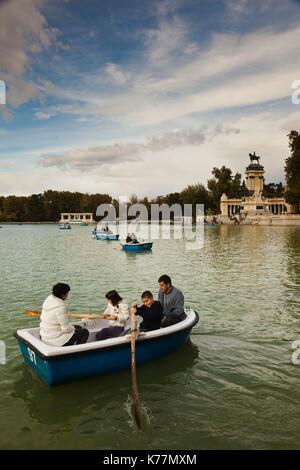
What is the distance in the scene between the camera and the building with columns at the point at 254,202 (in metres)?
105

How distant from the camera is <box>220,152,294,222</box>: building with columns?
105m

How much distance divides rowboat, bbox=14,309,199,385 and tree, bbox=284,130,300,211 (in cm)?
6879

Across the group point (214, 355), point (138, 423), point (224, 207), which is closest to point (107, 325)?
point (214, 355)

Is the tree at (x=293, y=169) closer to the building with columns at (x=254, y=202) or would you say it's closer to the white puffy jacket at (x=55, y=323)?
the building with columns at (x=254, y=202)

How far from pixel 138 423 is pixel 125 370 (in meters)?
1.96

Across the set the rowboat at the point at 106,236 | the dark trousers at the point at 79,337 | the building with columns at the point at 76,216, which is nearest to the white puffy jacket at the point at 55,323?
the dark trousers at the point at 79,337

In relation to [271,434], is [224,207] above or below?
above

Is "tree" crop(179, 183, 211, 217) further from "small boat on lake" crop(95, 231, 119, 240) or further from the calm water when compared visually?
the calm water

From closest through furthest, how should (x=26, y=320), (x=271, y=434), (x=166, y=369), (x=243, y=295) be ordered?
1. (x=271, y=434)
2. (x=166, y=369)
3. (x=26, y=320)
4. (x=243, y=295)

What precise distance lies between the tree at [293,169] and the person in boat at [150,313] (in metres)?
68.1

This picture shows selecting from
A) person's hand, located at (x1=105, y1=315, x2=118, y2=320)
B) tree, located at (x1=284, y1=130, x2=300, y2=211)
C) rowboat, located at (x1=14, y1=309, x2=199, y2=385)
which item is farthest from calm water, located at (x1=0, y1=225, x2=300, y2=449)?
tree, located at (x1=284, y1=130, x2=300, y2=211)

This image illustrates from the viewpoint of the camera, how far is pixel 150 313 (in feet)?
31.2
